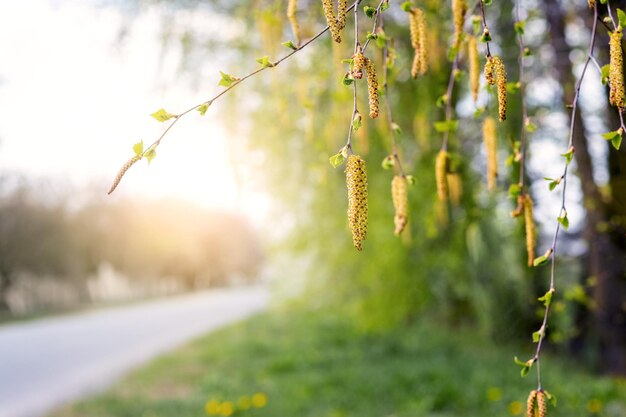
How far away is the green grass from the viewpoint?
5.07 meters

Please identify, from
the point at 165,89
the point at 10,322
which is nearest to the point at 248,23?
the point at 165,89

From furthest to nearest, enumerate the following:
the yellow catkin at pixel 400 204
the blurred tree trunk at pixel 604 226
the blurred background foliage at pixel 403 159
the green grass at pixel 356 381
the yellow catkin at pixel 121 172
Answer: the green grass at pixel 356 381
the blurred tree trunk at pixel 604 226
the blurred background foliage at pixel 403 159
the yellow catkin at pixel 400 204
the yellow catkin at pixel 121 172

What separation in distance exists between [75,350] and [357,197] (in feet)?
33.6

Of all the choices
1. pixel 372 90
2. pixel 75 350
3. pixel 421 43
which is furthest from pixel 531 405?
pixel 75 350

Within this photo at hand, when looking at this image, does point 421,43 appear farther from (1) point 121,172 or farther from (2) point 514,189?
(1) point 121,172

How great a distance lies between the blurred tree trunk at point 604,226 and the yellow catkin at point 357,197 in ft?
9.76

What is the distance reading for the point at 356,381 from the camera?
6.20 meters

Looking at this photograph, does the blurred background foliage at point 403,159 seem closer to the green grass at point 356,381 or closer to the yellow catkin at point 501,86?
the green grass at point 356,381

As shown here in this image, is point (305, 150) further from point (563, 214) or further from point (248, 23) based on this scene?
point (563, 214)

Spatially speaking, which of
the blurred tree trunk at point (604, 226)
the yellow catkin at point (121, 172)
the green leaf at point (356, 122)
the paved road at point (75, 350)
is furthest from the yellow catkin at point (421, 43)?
the paved road at point (75, 350)

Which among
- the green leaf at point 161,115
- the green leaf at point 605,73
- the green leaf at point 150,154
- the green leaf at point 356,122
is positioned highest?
the green leaf at point 605,73

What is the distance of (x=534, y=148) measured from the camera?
21.3 ft

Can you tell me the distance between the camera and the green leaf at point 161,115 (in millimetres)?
1160

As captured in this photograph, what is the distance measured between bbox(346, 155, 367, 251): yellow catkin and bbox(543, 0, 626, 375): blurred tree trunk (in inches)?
117
